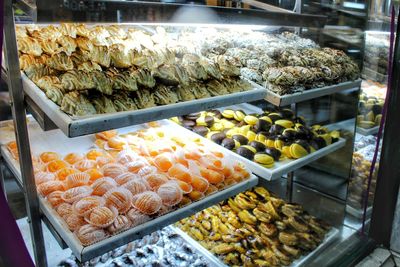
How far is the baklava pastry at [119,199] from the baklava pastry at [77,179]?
0.43ft

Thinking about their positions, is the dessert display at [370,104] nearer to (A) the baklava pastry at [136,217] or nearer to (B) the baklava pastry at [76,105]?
(A) the baklava pastry at [136,217]

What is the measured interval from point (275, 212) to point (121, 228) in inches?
50.0

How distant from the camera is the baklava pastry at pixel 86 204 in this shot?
134 cm

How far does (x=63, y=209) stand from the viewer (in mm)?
1349

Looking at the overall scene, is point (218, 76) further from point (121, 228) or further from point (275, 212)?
point (275, 212)

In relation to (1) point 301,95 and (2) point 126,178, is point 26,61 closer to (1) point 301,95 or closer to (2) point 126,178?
(2) point 126,178

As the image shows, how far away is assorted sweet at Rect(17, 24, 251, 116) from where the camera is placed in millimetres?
1271

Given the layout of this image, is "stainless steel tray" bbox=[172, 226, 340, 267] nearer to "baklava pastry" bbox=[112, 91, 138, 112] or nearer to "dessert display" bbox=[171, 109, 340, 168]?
"dessert display" bbox=[171, 109, 340, 168]

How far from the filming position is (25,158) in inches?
50.8

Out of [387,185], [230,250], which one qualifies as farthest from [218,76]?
[387,185]

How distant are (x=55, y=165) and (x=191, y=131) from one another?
0.84 metres

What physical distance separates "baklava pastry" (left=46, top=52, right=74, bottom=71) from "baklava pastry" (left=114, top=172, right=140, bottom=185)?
49 centimetres

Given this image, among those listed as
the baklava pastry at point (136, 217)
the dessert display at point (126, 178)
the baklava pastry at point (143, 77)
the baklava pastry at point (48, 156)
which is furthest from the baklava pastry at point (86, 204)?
the baklava pastry at point (143, 77)

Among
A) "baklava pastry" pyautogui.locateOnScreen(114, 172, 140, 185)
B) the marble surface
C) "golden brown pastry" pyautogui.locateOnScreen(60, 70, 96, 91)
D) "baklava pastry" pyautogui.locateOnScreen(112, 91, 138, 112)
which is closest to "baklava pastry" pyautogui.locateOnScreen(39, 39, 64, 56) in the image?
"golden brown pastry" pyautogui.locateOnScreen(60, 70, 96, 91)
